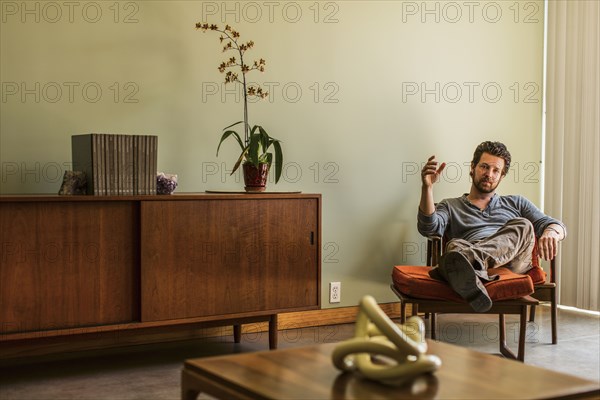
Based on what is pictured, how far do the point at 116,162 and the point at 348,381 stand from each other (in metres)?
1.77

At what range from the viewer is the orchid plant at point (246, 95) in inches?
149

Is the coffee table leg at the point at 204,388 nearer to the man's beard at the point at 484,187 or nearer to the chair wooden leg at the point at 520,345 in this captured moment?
the chair wooden leg at the point at 520,345

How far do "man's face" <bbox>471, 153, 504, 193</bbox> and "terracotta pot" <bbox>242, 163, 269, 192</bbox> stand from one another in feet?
4.03

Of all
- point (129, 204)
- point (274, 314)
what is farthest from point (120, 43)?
point (274, 314)

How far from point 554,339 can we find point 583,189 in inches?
48.0

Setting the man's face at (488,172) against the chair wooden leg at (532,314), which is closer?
the man's face at (488,172)

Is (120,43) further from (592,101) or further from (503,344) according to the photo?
(592,101)

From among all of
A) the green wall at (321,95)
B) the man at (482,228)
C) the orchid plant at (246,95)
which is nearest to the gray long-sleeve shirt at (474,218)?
the man at (482,228)

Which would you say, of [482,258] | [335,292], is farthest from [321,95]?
[482,258]

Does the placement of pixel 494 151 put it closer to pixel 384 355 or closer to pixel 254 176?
pixel 254 176

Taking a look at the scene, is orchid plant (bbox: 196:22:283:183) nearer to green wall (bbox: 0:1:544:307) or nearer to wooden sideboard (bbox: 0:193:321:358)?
green wall (bbox: 0:1:544:307)

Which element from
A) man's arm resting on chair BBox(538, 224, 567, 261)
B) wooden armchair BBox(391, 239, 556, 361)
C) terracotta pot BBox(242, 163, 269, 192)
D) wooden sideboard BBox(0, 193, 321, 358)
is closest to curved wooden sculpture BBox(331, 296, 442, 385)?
wooden sideboard BBox(0, 193, 321, 358)

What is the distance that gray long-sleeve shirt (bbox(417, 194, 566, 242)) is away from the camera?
4.17m

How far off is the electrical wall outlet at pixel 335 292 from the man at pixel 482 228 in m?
0.63
